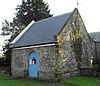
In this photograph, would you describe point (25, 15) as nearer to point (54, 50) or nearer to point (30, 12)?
point (30, 12)

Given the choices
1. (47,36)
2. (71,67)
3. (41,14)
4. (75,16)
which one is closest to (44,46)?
(47,36)

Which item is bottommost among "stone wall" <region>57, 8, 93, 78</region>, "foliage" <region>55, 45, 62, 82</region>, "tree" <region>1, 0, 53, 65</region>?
"foliage" <region>55, 45, 62, 82</region>

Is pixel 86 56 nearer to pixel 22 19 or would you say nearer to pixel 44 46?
pixel 44 46

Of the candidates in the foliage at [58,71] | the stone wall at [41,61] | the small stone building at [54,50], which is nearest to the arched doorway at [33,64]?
the small stone building at [54,50]

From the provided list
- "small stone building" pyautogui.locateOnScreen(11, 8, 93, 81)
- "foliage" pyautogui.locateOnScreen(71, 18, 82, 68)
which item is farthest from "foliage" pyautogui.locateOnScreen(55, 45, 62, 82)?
"foliage" pyautogui.locateOnScreen(71, 18, 82, 68)

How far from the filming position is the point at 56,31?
26.3 m

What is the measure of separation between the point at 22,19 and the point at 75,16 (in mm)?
27969

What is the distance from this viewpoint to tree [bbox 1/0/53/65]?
174 feet

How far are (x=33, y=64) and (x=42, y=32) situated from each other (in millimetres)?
4492

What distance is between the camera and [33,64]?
28.1m

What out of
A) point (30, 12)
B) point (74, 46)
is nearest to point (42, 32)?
point (74, 46)

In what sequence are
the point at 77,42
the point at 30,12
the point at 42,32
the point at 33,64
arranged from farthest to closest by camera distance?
the point at 30,12
the point at 42,32
the point at 33,64
the point at 77,42

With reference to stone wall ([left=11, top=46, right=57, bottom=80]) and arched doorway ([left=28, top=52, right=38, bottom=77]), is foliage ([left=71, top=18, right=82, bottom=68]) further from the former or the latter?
arched doorway ([left=28, top=52, right=38, bottom=77])

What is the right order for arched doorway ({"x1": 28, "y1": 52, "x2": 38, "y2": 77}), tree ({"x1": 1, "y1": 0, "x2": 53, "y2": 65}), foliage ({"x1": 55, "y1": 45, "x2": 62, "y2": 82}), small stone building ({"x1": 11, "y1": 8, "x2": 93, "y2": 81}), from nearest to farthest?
foliage ({"x1": 55, "y1": 45, "x2": 62, "y2": 82}) < small stone building ({"x1": 11, "y1": 8, "x2": 93, "y2": 81}) < arched doorway ({"x1": 28, "y1": 52, "x2": 38, "y2": 77}) < tree ({"x1": 1, "y1": 0, "x2": 53, "y2": 65})
